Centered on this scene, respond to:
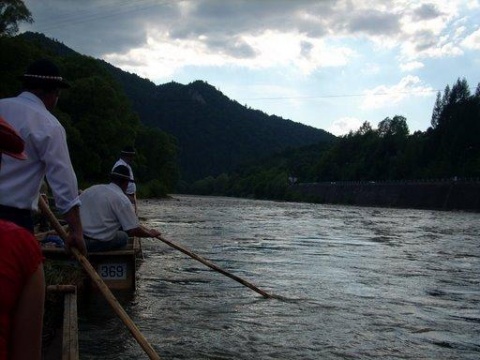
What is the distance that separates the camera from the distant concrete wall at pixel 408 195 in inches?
2953

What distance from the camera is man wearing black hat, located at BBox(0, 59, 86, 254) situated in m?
4.11

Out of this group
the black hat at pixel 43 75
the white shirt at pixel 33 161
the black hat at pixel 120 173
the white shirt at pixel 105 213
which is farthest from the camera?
the black hat at pixel 120 173

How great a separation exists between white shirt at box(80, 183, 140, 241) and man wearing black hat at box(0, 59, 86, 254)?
13.1ft

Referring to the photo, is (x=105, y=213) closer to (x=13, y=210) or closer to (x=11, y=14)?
(x=13, y=210)

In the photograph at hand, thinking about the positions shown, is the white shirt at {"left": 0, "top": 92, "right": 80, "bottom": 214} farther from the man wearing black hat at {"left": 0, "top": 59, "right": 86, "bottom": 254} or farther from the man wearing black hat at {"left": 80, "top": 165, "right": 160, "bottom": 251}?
A: the man wearing black hat at {"left": 80, "top": 165, "right": 160, "bottom": 251}

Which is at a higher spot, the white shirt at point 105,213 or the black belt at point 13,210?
the black belt at point 13,210

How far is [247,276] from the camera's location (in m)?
12.2

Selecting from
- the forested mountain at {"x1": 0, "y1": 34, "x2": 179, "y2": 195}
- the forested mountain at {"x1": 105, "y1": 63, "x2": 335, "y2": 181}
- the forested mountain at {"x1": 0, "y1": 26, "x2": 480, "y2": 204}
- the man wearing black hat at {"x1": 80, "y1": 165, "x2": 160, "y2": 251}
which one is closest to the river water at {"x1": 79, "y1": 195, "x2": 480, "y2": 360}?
the man wearing black hat at {"x1": 80, "y1": 165, "x2": 160, "y2": 251}

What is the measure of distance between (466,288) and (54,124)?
31.9ft

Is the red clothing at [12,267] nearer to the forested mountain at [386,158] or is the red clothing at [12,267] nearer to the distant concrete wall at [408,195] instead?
the distant concrete wall at [408,195]

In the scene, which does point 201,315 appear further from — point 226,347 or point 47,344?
point 47,344

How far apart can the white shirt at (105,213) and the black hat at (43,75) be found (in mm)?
4078

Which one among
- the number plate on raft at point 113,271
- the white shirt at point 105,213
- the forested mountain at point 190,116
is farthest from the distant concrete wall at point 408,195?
the forested mountain at point 190,116

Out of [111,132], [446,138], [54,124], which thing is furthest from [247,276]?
[446,138]
